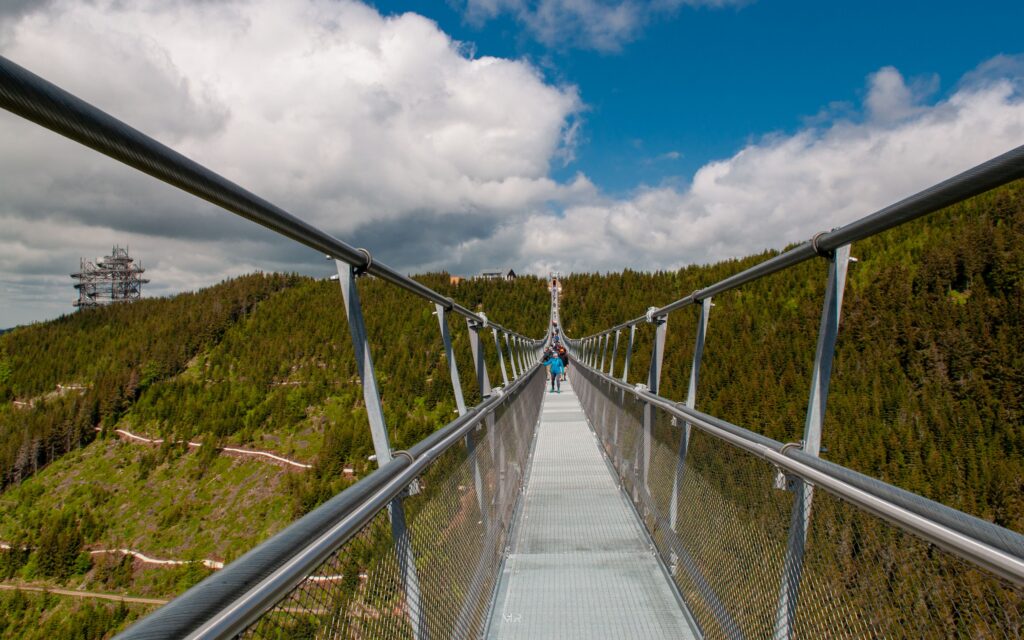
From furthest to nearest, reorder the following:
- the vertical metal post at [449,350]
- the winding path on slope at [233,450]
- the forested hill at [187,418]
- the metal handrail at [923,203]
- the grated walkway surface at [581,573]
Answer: the winding path on slope at [233,450]
the forested hill at [187,418]
the vertical metal post at [449,350]
the grated walkway surface at [581,573]
the metal handrail at [923,203]

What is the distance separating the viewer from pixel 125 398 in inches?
4163

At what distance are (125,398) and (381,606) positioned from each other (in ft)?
415

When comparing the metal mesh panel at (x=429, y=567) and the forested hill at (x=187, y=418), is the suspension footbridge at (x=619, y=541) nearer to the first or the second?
the metal mesh panel at (x=429, y=567)

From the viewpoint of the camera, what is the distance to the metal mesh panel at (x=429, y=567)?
0.98 metres

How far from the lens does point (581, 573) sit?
9.86 ft

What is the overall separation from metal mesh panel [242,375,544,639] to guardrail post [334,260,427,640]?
1 centimetres

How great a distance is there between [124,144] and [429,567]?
1.42 meters

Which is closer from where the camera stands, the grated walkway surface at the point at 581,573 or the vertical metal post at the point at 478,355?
the grated walkway surface at the point at 581,573

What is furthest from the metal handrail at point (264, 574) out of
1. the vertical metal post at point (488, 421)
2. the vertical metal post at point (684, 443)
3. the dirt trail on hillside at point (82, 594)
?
the dirt trail on hillside at point (82, 594)

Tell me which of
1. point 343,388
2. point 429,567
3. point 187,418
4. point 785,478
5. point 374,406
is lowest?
point 187,418

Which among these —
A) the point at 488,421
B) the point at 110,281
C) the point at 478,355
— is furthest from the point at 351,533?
the point at 110,281

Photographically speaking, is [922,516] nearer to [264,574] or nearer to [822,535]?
[822,535]

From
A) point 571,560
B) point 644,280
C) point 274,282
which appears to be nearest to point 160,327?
point 274,282

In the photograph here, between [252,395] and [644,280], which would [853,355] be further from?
[252,395]
